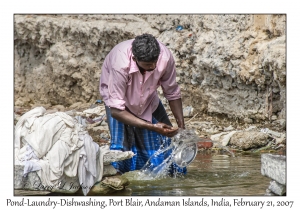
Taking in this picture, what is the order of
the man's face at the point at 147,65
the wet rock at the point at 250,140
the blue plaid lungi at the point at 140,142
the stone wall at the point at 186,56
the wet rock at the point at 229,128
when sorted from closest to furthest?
the man's face at the point at 147,65, the blue plaid lungi at the point at 140,142, the wet rock at the point at 250,140, the stone wall at the point at 186,56, the wet rock at the point at 229,128

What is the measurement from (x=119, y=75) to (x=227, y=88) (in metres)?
5.23

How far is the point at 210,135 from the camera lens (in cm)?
1023

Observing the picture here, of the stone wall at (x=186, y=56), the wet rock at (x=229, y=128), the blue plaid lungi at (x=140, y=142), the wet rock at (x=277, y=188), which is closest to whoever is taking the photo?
the wet rock at (x=277, y=188)

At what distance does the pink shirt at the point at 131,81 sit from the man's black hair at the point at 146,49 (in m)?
0.21

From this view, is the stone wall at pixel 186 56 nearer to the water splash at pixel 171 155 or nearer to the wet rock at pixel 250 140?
the wet rock at pixel 250 140

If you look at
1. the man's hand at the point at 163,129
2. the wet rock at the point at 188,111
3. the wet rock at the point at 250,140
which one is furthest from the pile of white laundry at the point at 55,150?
the wet rock at the point at 188,111

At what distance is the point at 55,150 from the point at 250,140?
13.5 feet

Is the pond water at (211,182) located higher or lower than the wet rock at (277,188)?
lower

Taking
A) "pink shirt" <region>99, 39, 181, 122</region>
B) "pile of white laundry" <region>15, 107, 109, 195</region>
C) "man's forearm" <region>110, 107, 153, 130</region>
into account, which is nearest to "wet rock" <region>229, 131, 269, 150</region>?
"pink shirt" <region>99, 39, 181, 122</region>

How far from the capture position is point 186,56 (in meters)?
11.8

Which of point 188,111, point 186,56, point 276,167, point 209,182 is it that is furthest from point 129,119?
point 186,56

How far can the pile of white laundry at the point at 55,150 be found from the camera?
596cm

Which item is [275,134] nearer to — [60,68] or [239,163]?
[239,163]

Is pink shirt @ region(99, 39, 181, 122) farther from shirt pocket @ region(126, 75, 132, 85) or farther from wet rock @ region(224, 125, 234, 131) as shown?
wet rock @ region(224, 125, 234, 131)
